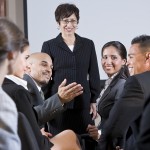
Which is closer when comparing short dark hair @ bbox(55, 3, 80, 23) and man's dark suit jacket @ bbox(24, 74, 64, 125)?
man's dark suit jacket @ bbox(24, 74, 64, 125)

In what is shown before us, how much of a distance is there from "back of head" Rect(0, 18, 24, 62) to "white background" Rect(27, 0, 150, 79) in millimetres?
2725

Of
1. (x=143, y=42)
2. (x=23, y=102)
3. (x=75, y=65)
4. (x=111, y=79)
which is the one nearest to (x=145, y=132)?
(x=23, y=102)

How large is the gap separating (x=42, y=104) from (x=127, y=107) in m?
0.53

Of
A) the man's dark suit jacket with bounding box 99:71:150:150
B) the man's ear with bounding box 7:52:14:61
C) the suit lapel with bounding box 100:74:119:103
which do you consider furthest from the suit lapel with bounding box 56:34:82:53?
the man's ear with bounding box 7:52:14:61

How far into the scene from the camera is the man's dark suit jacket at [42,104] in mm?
2191

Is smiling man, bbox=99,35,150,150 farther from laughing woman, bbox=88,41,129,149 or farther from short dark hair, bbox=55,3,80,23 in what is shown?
short dark hair, bbox=55,3,80,23

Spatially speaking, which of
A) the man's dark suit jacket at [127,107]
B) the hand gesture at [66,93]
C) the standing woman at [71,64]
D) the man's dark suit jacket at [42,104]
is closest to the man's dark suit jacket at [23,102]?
the man's dark suit jacket at [127,107]

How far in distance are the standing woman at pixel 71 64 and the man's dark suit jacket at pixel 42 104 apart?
33.2 inches

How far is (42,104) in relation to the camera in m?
2.25

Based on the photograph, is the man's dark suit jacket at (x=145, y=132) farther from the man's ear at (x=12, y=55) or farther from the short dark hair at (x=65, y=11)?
the short dark hair at (x=65, y=11)

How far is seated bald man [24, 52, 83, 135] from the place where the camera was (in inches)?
86.7

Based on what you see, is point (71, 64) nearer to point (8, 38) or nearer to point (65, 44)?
point (65, 44)

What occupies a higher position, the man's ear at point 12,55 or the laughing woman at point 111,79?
the man's ear at point 12,55

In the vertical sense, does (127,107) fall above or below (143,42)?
below
